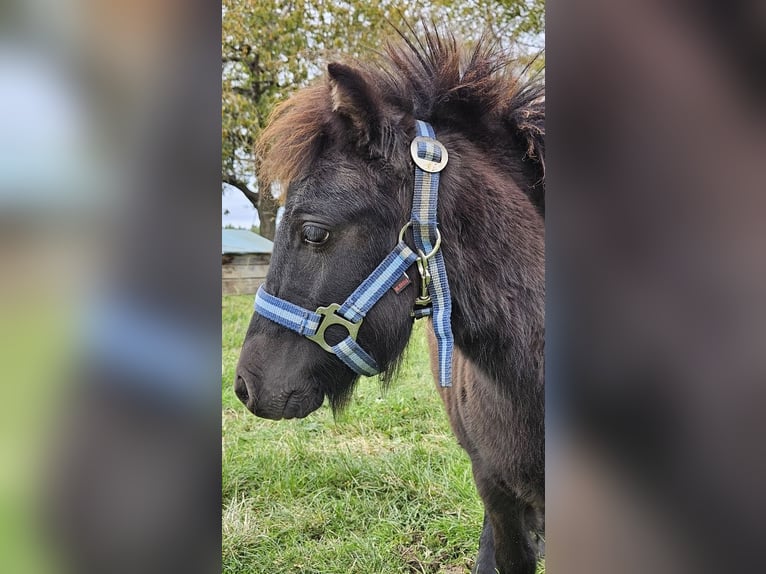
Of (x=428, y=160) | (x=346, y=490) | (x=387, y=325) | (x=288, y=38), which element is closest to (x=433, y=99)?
(x=428, y=160)

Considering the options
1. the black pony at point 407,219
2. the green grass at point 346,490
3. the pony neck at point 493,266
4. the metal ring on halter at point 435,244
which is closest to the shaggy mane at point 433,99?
the black pony at point 407,219

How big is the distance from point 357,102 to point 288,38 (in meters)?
1.00

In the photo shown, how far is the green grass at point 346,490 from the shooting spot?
164 centimetres

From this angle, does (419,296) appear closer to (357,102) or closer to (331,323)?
(331,323)

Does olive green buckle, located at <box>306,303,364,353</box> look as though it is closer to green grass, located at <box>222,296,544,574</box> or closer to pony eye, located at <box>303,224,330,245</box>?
pony eye, located at <box>303,224,330,245</box>

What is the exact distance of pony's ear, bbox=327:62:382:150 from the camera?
1031 millimetres

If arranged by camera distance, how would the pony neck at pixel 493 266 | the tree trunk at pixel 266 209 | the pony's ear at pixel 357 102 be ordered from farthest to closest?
the tree trunk at pixel 266 209 → the pony neck at pixel 493 266 → the pony's ear at pixel 357 102

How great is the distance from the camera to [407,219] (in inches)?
43.1

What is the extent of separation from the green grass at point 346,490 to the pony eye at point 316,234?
21.0 inches

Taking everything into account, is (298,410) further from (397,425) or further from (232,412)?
(397,425)

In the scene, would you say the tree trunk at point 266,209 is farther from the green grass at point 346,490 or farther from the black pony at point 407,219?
the green grass at point 346,490
